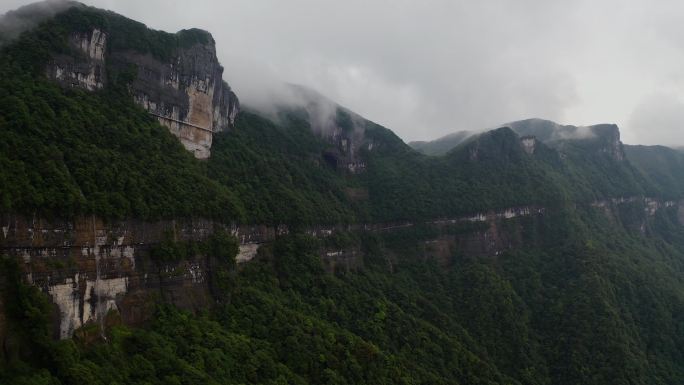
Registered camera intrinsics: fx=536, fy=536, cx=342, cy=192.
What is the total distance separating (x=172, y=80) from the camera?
62.1 m

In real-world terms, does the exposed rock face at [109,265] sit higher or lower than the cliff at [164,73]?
lower

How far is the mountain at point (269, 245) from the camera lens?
38.2m

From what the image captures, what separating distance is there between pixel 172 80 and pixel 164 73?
4.57ft

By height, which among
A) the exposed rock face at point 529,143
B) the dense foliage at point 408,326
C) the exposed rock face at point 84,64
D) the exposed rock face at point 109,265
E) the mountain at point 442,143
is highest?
the mountain at point 442,143

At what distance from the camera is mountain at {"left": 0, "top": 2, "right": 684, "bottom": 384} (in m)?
38.2

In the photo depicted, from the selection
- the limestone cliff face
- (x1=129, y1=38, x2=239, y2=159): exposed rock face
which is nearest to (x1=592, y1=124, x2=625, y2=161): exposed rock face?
the limestone cliff face

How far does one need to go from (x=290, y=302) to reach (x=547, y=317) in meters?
37.8

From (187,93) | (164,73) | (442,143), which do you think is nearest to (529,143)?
(442,143)

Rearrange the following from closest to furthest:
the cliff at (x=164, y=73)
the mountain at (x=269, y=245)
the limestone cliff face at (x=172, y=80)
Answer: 1. the mountain at (x=269, y=245)
2. the limestone cliff face at (x=172, y=80)
3. the cliff at (x=164, y=73)

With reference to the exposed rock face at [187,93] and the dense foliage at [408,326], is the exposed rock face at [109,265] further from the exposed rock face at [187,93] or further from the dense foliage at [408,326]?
the exposed rock face at [187,93]

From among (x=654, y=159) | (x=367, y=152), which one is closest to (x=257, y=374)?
(x=367, y=152)

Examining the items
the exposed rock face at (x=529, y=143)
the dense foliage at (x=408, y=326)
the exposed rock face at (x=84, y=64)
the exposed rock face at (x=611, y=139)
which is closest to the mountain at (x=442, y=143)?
the exposed rock face at (x=611, y=139)

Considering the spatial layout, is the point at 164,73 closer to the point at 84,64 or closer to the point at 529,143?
the point at 84,64

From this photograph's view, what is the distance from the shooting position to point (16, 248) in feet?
113
